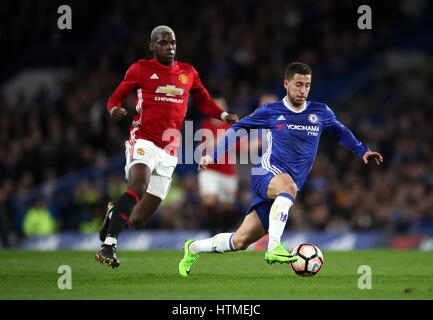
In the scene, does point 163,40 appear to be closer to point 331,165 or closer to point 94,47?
point 331,165

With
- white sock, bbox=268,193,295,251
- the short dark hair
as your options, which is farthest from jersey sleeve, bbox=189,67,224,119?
white sock, bbox=268,193,295,251

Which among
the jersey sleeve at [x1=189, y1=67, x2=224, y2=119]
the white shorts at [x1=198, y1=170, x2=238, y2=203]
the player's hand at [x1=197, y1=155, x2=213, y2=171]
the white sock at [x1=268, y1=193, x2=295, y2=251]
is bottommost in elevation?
Result: the white sock at [x1=268, y1=193, x2=295, y2=251]

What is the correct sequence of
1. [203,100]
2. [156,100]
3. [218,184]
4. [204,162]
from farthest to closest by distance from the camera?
[218,184]
[203,100]
[156,100]
[204,162]

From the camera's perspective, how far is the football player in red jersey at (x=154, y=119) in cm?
872

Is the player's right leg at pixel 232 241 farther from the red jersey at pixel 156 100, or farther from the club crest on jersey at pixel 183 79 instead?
the club crest on jersey at pixel 183 79

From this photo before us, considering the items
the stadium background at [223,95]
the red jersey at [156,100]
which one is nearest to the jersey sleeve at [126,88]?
the red jersey at [156,100]

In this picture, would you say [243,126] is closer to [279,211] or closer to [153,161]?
[279,211]

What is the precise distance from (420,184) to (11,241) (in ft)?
28.4

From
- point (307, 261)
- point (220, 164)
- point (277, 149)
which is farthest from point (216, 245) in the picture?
point (220, 164)

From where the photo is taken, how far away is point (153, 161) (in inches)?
347

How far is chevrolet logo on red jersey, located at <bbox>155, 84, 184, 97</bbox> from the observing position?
8930mm

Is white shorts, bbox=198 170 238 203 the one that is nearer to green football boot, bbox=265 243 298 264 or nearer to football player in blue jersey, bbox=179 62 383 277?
football player in blue jersey, bbox=179 62 383 277

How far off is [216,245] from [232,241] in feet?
0.63

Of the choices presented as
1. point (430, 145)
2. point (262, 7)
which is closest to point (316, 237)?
point (430, 145)
